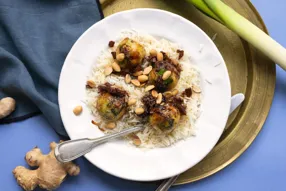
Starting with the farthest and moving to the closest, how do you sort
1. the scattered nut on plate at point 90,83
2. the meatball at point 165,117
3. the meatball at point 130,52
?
the scattered nut on plate at point 90,83
the meatball at point 130,52
the meatball at point 165,117

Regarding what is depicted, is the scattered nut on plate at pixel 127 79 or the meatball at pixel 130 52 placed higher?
the meatball at pixel 130 52

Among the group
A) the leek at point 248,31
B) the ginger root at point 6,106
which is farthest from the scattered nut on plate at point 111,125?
the leek at point 248,31

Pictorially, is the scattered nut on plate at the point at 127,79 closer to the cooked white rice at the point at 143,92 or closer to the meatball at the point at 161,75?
the cooked white rice at the point at 143,92

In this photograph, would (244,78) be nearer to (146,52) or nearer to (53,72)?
(146,52)

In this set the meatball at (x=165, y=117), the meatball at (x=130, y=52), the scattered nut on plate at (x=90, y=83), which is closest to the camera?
the meatball at (x=165, y=117)

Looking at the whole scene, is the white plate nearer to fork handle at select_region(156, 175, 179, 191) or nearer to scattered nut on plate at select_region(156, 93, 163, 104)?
fork handle at select_region(156, 175, 179, 191)
